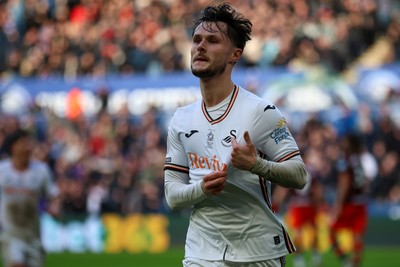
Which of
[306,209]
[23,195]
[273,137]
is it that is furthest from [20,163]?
[306,209]

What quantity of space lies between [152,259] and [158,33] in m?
8.12

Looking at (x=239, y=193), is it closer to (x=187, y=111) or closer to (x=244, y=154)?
(x=244, y=154)

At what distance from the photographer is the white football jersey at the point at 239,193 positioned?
6852 millimetres

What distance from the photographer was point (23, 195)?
12.8 meters

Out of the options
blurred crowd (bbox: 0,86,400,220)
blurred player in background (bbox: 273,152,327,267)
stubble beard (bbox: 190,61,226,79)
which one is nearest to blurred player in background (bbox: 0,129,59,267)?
stubble beard (bbox: 190,61,226,79)

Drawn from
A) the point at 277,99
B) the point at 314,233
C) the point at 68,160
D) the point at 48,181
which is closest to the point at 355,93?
Answer: the point at 277,99

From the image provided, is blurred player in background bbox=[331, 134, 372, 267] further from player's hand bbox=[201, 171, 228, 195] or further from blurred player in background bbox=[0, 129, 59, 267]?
player's hand bbox=[201, 171, 228, 195]

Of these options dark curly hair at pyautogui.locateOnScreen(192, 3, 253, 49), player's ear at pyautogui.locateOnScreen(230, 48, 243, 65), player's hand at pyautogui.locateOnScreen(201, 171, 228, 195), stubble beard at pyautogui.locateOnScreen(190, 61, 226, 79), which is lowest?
player's hand at pyautogui.locateOnScreen(201, 171, 228, 195)

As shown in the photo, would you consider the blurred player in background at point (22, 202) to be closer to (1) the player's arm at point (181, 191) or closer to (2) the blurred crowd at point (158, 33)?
(1) the player's arm at point (181, 191)

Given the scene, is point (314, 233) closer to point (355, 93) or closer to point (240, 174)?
point (355, 93)

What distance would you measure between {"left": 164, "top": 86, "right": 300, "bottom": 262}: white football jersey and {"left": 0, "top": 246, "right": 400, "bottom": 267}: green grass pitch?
1157 cm

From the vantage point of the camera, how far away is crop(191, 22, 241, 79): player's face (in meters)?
6.98

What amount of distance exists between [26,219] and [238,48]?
629cm

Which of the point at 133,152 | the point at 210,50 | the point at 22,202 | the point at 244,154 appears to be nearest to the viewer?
→ the point at 244,154
